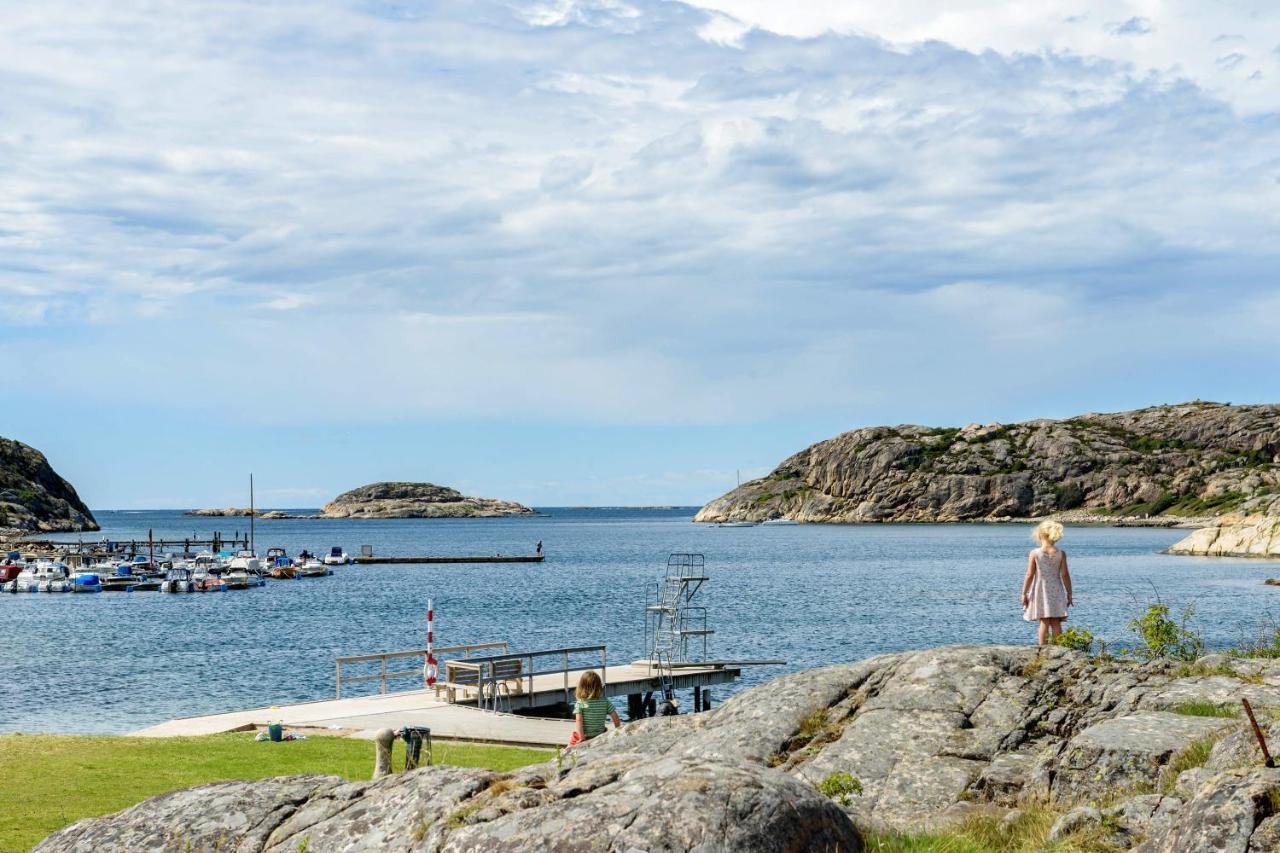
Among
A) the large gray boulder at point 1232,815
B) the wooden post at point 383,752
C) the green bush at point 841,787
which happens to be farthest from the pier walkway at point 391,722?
the large gray boulder at point 1232,815

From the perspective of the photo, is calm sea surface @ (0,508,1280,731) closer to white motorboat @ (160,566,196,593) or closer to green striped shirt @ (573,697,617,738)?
white motorboat @ (160,566,196,593)

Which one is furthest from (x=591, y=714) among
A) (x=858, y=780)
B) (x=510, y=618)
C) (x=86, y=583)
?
(x=86, y=583)

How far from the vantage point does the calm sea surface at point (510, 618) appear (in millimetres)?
43656

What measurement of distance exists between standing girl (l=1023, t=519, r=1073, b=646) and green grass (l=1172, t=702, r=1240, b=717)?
351cm

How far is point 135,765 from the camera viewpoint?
1906cm

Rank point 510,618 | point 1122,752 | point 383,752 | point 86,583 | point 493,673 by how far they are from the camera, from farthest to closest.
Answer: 1. point 86,583
2. point 510,618
3. point 493,673
4. point 1122,752
5. point 383,752

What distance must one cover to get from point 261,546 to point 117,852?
7224 inches

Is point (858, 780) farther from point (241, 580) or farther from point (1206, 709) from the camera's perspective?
point (241, 580)

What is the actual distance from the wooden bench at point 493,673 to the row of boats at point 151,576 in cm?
7373

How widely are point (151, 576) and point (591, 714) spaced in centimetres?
10294

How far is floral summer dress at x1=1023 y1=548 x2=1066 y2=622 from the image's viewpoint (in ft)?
47.2

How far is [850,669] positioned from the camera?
40.7 ft

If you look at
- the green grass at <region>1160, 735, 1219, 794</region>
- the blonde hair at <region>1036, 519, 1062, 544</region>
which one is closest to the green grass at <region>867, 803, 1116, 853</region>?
the green grass at <region>1160, 735, 1219, 794</region>

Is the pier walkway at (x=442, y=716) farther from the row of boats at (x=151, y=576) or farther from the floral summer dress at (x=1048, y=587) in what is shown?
the row of boats at (x=151, y=576)
